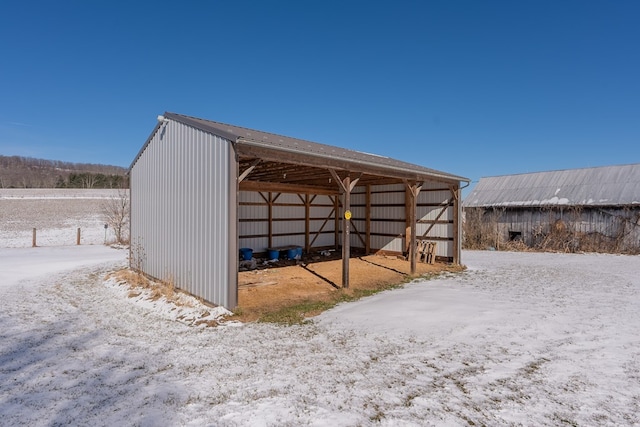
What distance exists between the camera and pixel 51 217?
28172 mm

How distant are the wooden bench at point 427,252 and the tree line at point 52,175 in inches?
1123

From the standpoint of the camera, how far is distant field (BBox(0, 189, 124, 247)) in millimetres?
20250

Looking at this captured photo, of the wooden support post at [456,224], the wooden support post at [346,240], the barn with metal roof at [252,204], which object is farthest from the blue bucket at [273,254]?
the wooden support post at [456,224]

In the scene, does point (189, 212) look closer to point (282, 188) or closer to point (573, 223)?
point (282, 188)

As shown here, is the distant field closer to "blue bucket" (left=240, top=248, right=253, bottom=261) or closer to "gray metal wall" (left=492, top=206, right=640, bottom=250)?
"blue bucket" (left=240, top=248, right=253, bottom=261)

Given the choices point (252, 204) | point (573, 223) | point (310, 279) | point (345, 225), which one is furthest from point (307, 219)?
point (573, 223)

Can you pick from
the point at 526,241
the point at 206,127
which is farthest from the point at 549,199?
the point at 206,127

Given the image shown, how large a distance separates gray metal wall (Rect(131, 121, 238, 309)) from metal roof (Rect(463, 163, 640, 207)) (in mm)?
17000

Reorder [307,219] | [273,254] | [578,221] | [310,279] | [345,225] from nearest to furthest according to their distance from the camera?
[345,225], [310,279], [273,254], [307,219], [578,221]

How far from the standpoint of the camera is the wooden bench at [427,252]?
40.2ft

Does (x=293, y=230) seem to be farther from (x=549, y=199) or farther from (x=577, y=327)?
(x=549, y=199)

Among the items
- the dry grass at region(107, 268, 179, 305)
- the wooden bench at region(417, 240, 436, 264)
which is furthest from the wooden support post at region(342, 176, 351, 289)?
the wooden bench at region(417, 240, 436, 264)

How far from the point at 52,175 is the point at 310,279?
77688 millimetres

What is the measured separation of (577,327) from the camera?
536cm
